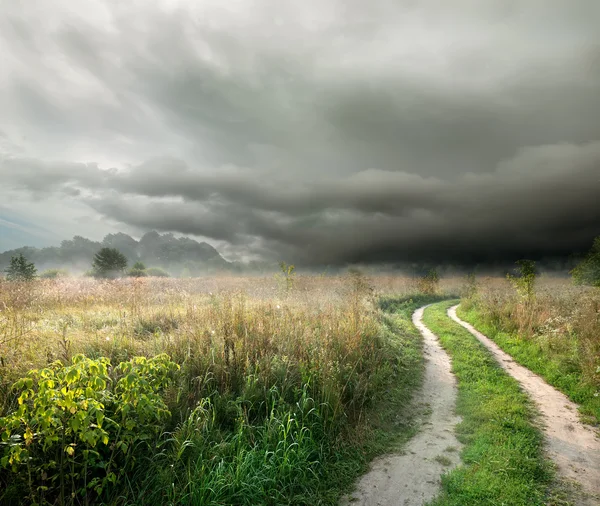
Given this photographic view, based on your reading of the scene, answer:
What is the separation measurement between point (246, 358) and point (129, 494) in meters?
2.79

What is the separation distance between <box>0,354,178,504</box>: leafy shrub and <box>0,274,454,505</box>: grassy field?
0.07 feet

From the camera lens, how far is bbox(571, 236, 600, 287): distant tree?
639 inches

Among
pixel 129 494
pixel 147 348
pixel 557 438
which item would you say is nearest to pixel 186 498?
pixel 129 494

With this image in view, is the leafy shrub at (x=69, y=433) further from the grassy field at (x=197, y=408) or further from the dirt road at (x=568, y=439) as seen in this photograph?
the dirt road at (x=568, y=439)

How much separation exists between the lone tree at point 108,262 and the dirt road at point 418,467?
44515 millimetres

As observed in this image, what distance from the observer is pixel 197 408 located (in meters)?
4.84

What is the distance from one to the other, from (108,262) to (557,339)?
155ft

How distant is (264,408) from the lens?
5.89 metres

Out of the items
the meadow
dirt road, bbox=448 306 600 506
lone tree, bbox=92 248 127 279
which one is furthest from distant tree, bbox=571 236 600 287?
lone tree, bbox=92 248 127 279

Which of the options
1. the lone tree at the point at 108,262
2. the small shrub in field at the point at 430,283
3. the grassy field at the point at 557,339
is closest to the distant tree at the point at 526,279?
the grassy field at the point at 557,339

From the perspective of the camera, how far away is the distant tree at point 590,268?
16.2 m

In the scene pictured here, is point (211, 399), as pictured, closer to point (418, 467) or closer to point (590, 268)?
point (418, 467)

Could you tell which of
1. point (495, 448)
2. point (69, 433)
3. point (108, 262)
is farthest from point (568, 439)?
point (108, 262)

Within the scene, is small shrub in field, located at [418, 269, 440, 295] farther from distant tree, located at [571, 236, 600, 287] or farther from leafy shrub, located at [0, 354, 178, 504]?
leafy shrub, located at [0, 354, 178, 504]
